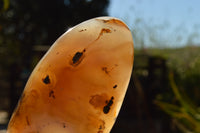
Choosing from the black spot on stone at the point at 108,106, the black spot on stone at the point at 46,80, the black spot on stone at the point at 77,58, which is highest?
the black spot on stone at the point at 77,58

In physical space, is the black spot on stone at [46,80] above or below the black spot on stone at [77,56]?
below

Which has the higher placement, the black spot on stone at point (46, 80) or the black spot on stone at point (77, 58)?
the black spot on stone at point (77, 58)

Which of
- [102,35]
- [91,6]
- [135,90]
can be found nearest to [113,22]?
[102,35]

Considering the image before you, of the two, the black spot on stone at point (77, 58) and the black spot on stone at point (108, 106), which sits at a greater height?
the black spot on stone at point (77, 58)

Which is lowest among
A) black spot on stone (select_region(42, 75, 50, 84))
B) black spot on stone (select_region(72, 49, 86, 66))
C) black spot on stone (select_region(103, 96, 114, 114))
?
black spot on stone (select_region(103, 96, 114, 114))

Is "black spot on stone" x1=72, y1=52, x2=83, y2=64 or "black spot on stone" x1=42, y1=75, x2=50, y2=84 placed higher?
"black spot on stone" x1=72, y1=52, x2=83, y2=64

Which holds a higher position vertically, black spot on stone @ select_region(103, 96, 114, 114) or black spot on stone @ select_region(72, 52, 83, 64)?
black spot on stone @ select_region(72, 52, 83, 64)

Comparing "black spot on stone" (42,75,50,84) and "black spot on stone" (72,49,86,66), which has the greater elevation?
"black spot on stone" (72,49,86,66)

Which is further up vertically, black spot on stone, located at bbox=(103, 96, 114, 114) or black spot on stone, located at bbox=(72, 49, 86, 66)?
black spot on stone, located at bbox=(72, 49, 86, 66)
